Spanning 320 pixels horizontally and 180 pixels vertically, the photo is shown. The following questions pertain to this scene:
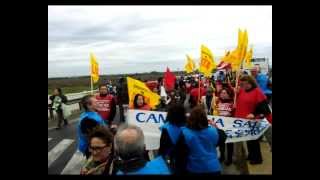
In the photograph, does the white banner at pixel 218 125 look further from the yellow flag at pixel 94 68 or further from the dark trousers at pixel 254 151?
the yellow flag at pixel 94 68

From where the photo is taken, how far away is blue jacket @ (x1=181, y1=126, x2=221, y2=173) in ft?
18.0

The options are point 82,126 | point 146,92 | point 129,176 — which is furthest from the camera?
point 146,92

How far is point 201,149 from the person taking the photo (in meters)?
5.48

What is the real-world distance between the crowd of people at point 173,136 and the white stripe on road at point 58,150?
1269mm

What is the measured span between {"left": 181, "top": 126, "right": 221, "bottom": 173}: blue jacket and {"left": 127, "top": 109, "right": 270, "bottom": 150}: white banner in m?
1.73

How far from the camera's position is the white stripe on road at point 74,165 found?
797 cm

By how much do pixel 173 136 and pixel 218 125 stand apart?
2.09m

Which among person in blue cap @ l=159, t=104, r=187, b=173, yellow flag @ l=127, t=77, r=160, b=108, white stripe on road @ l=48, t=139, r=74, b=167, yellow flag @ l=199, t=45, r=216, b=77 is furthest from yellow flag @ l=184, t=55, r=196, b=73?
person in blue cap @ l=159, t=104, r=187, b=173

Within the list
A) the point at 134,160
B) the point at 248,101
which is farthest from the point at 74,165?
the point at 134,160

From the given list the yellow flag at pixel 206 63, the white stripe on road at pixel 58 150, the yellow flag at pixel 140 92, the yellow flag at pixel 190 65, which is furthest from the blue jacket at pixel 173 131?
the yellow flag at pixel 190 65
